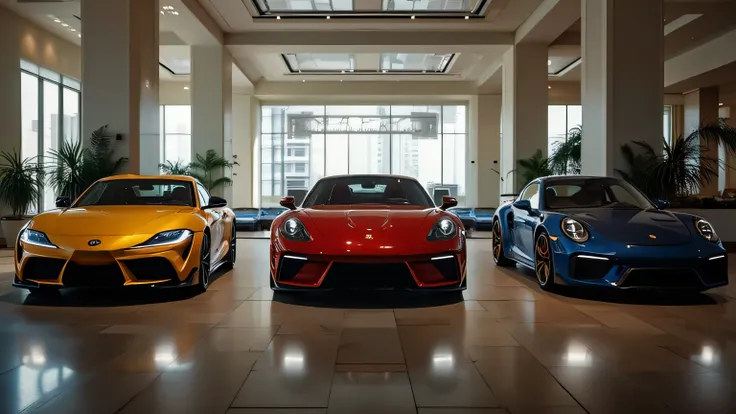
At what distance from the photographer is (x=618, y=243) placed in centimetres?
548

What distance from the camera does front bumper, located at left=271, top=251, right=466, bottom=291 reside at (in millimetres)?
5027

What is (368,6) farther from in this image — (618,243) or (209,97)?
(618,243)

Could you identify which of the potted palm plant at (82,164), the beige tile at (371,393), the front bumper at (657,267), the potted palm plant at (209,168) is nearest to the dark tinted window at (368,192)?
the front bumper at (657,267)

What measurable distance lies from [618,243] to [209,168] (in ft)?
47.9

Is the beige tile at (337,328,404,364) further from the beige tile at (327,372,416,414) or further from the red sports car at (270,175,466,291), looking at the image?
the red sports car at (270,175,466,291)

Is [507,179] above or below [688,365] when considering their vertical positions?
above

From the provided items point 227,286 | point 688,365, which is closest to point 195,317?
point 227,286

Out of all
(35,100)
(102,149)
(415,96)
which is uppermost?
(415,96)

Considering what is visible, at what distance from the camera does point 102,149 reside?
35.7ft

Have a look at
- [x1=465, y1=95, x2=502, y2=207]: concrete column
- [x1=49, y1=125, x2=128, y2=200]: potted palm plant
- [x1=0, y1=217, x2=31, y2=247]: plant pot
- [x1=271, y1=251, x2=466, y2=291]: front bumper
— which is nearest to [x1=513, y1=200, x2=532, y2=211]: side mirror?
[x1=271, y1=251, x2=466, y2=291]: front bumper

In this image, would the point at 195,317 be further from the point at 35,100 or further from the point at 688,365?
the point at 35,100

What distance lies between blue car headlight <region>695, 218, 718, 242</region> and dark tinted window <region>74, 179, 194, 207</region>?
16.4ft

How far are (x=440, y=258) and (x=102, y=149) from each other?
7890 millimetres

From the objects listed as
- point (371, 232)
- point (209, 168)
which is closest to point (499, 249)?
point (371, 232)
